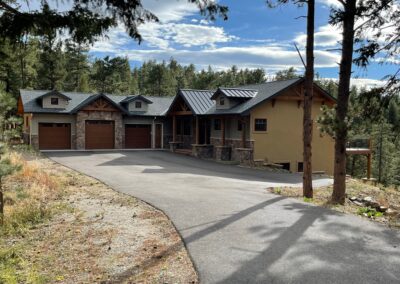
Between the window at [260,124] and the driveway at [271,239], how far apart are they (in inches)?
421

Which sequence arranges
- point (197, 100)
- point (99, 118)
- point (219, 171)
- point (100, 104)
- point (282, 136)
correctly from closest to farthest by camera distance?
point (219, 171), point (282, 136), point (197, 100), point (100, 104), point (99, 118)

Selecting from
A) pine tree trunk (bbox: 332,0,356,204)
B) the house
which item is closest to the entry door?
the house

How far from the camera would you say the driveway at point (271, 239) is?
17.3ft

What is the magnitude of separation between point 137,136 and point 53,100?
6876 mm

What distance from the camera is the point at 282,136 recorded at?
23359mm

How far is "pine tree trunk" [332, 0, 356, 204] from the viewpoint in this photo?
11086 millimetres

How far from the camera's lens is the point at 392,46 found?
10438 millimetres

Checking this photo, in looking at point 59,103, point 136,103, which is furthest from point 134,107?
point 59,103

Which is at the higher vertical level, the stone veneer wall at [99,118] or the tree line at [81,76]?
the tree line at [81,76]

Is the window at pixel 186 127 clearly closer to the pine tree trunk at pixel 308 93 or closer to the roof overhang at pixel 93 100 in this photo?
the roof overhang at pixel 93 100

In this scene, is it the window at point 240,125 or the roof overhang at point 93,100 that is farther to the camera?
the roof overhang at point 93,100

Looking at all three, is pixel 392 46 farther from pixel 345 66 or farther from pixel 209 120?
pixel 209 120

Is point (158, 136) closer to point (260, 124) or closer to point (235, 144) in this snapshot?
point (235, 144)

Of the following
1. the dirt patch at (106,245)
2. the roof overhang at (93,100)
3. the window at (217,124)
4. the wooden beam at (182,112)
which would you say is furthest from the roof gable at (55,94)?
the dirt patch at (106,245)
